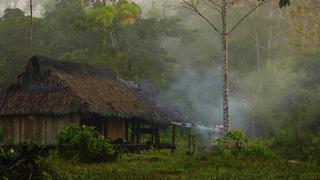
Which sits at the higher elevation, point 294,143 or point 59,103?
point 59,103

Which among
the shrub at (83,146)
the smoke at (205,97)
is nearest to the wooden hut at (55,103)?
the shrub at (83,146)

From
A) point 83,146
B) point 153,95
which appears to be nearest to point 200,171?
point 83,146

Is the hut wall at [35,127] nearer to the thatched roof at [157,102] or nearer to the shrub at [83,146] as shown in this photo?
the thatched roof at [157,102]

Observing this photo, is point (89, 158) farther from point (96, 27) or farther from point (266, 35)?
point (266, 35)

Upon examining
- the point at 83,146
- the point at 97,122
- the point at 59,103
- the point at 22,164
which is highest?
the point at 59,103

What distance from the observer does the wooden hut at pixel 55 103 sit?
2492 cm

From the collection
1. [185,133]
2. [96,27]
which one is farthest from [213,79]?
[96,27]

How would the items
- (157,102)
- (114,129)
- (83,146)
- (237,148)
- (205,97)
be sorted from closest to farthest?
(83,146) → (237,148) → (114,129) → (157,102) → (205,97)

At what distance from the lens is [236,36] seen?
51281mm

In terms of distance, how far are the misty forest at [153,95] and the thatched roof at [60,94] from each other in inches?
2.3

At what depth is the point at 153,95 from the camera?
3247 cm

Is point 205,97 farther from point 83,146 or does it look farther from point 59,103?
point 83,146

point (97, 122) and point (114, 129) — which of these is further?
point (114, 129)

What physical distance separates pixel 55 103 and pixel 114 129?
4298 mm
